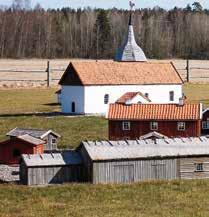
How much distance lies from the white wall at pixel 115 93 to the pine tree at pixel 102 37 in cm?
7015

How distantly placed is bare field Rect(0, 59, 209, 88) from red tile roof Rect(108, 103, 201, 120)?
4314 cm

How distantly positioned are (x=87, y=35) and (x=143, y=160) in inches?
4215

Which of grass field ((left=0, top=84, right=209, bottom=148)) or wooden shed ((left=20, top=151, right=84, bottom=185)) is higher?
grass field ((left=0, top=84, right=209, bottom=148))

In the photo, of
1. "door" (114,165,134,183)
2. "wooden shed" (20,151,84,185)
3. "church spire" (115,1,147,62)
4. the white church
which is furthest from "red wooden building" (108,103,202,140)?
"church spire" (115,1,147,62)

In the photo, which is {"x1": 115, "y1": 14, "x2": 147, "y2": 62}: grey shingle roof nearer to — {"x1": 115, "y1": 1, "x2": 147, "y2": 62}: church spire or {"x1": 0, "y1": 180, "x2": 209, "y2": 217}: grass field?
{"x1": 115, "y1": 1, "x2": 147, "y2": 62}: church spire

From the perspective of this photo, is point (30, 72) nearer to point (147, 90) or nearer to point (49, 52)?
point (49, 52)

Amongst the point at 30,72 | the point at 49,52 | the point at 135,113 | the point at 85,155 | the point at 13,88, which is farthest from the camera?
the point at 49,52

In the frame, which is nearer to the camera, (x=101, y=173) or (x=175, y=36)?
(x=101, y=173)

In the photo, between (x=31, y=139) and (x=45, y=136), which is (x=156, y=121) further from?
(x=31, y=139)

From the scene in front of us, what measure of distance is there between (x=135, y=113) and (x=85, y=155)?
9.71 metres

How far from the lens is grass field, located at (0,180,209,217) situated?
1185 inches

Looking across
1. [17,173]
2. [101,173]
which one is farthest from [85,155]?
[17,173]

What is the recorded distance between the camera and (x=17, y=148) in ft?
139

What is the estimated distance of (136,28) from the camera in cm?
14875
